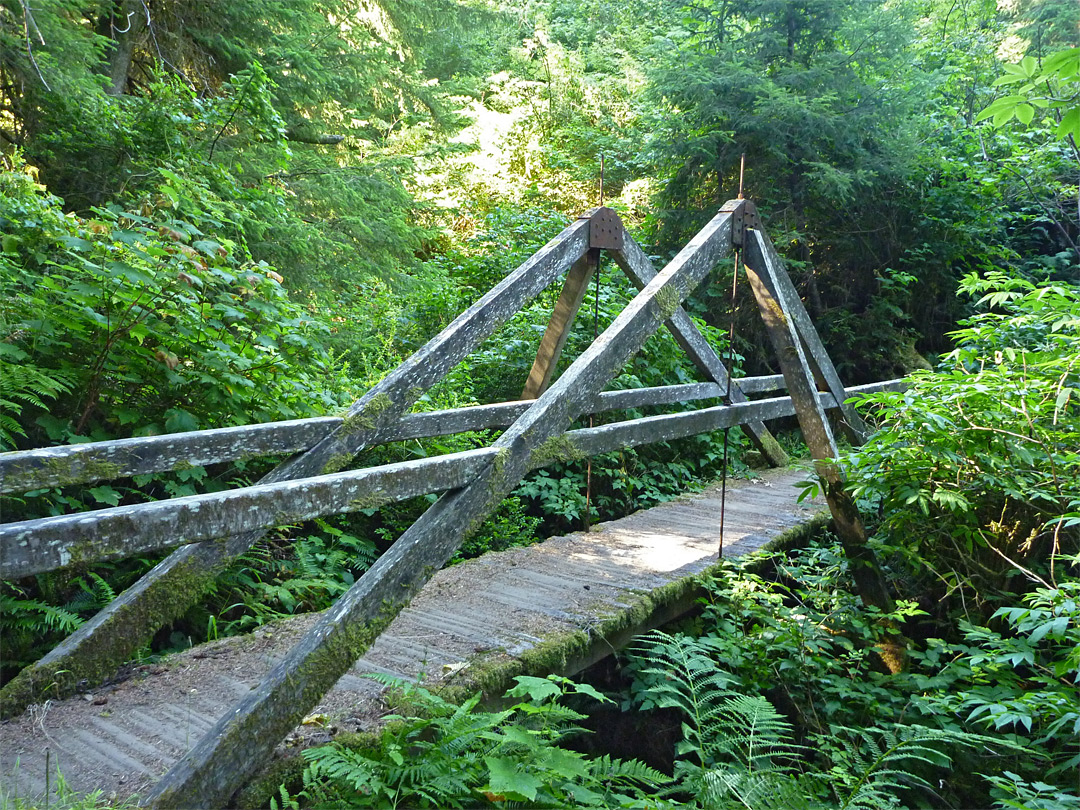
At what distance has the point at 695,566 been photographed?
14.6ft

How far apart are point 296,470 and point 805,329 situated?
132 inches

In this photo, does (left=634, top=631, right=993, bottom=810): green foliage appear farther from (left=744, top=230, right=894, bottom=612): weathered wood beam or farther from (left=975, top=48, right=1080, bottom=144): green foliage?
(left=975, top=48, right=1080, bottom=144): green foliage

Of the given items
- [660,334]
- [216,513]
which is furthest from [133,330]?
[660,334]

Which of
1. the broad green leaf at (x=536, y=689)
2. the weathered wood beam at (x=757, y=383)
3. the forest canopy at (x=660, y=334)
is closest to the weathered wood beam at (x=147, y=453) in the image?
the forest canopy at (x=660, y=334)

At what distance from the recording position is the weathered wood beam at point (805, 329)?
180 inches

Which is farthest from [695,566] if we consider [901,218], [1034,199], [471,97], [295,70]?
[471,97]

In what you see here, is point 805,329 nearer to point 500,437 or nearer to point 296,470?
point 500,437

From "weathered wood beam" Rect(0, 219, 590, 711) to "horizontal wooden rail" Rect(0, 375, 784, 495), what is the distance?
0.11 metres

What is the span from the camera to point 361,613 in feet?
7.52

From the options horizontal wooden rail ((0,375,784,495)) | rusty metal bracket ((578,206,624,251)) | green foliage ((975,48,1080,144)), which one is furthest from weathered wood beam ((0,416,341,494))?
green foliage ((975,48,1080,144))

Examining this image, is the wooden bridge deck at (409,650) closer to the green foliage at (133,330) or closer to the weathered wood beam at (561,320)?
the weathered wood beam at (561,320)

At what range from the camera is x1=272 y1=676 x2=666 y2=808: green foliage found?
2244 millimetres

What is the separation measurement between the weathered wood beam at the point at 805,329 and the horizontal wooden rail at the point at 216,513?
2162 millimetres

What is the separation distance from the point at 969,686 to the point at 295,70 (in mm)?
8074
